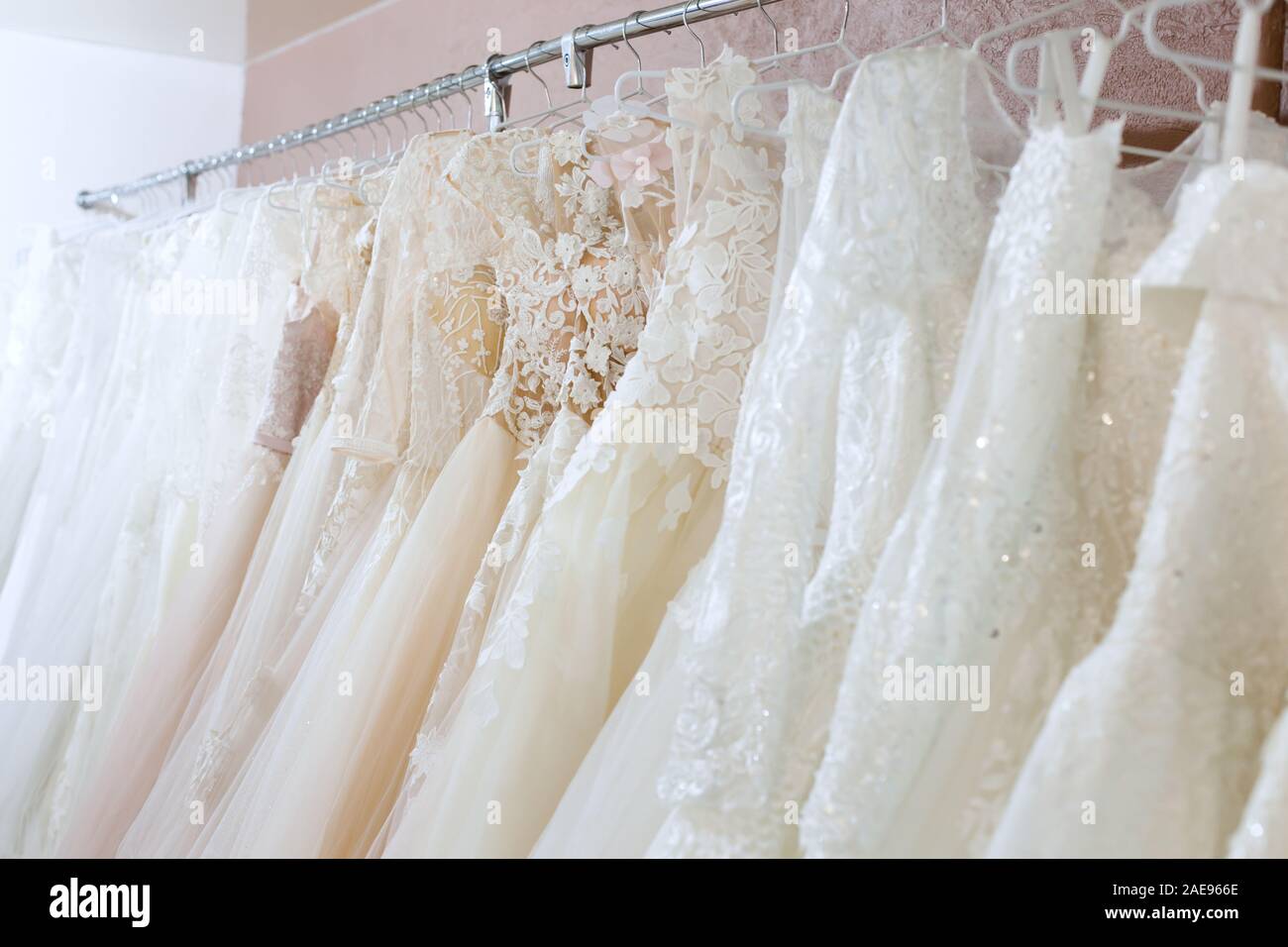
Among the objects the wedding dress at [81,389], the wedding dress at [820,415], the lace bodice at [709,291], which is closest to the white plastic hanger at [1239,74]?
the wedding dress at [820,415]

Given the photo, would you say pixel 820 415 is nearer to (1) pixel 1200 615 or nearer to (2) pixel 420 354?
(1) pixel 1200 615

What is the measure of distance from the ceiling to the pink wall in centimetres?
5

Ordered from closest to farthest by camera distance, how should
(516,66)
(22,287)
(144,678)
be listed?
(516,66)
(144,678)
(22,287)

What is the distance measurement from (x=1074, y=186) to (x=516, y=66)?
0.98 metres

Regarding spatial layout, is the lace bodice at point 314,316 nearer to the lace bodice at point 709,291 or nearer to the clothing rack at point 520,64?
the clothing rack at point 520,64

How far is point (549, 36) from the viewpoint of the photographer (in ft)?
7.75

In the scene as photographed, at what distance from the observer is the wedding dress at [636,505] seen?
1205 mm

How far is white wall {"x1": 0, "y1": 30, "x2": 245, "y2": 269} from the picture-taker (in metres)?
3.30

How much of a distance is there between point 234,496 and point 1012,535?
4.60ft

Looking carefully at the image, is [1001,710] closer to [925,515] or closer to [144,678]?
[925,515]
